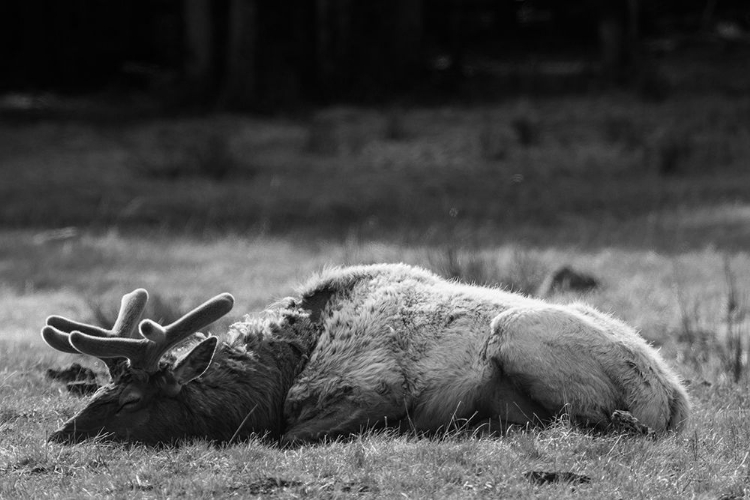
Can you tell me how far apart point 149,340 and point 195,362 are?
0.94 ft

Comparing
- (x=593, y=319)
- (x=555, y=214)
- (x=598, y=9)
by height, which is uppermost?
(x=598, y=9)

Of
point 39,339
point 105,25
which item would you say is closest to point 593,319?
point 39,339

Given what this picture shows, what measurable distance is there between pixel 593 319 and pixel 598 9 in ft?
50.1

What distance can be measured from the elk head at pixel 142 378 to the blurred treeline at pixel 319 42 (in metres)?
14.2

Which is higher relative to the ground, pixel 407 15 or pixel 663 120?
pixel 407 15

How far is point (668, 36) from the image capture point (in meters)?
26.6

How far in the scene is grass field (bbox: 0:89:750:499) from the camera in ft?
→ 18.2

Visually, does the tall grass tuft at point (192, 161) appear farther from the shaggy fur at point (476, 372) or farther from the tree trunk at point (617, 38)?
the shaggy fur at point (476, 372)

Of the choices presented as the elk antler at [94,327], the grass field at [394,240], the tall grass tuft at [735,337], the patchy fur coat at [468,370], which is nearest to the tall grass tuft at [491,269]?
the grass field at [394,240]

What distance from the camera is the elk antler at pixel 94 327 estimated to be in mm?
6230

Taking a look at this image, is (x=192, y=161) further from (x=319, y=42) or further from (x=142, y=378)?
(x=142, y=378)

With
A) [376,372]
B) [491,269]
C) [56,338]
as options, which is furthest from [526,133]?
[56,338]

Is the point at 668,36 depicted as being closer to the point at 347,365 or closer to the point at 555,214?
the point at 555,214

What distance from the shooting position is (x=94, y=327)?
6.41m
